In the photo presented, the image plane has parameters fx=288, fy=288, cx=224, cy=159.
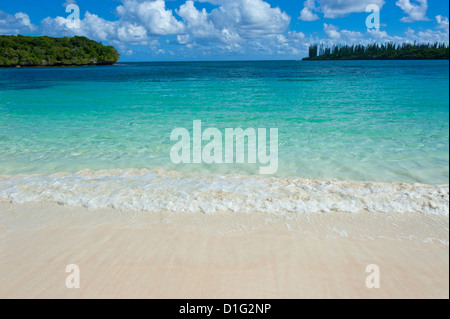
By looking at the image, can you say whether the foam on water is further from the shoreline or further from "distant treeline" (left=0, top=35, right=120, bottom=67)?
"distant treeline" (left=0, top=35, right=120, bottom=67)

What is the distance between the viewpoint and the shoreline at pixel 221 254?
125 inches

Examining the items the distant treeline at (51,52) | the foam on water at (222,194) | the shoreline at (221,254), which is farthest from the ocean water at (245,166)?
the distant treeline at (51,52)

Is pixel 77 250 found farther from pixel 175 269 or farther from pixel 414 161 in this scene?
pixel 414 161

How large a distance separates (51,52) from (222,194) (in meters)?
155

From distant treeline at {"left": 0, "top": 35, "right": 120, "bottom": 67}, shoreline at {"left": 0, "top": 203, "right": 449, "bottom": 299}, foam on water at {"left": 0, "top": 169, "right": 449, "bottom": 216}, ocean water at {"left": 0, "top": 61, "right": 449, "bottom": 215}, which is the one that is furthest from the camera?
distant treeline at {"left": 0, "top": 35, "right": 120, "bottom": 67}

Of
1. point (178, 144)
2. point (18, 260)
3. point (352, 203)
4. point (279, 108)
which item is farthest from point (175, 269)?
point (279, 108)

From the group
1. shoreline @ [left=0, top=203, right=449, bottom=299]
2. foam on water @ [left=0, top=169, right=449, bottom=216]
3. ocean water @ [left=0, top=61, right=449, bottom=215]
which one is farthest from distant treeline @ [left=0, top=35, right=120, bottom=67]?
shoreline @ [left=0, top=203, right=449, bottom=299]

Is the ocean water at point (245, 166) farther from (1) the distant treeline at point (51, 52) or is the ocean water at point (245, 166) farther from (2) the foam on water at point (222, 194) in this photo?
(1) the distant treeline at point (51, 52)

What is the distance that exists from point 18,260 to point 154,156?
4.91 m

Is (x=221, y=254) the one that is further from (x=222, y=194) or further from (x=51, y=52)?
(x=51, y=52)

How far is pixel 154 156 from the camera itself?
850 centimetres

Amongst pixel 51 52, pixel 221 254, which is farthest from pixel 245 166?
pixel 51 52

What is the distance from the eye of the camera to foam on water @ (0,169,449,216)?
5086mm

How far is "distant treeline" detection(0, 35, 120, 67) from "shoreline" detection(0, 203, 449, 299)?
148 m
